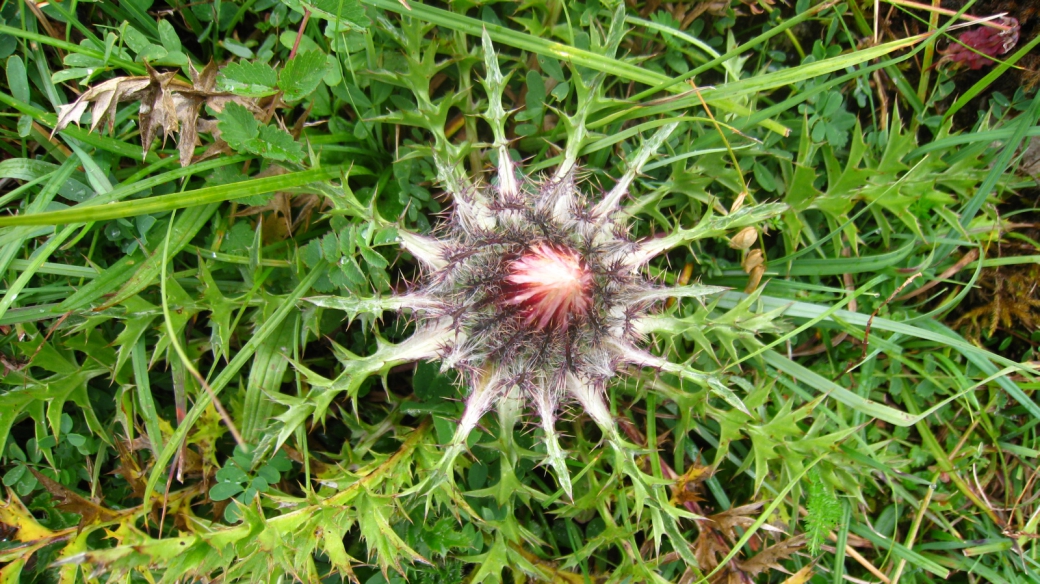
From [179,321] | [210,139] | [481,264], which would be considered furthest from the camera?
[210,139]

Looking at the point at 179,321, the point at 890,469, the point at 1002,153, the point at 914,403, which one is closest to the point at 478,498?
the point at 179,321

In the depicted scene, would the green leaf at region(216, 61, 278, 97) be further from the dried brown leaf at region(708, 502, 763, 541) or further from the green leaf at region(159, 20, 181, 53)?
the dried brown leaf at region(708, 502, 763, 541)

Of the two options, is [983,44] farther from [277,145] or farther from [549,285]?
[277,145]

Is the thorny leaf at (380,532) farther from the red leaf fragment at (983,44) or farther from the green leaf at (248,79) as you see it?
the red leaf fragment at (983,44)

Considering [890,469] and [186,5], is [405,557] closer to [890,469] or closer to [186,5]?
[890,469]

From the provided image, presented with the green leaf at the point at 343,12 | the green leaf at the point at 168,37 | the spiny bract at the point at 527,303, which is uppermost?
the green leaf at the point at 343,12

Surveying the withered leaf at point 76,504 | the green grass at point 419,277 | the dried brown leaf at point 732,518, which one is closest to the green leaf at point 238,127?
the green grass at point 419,277
